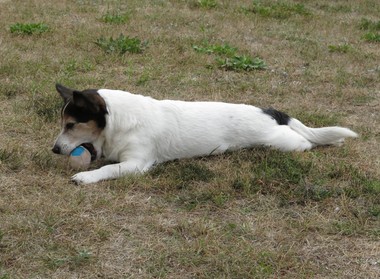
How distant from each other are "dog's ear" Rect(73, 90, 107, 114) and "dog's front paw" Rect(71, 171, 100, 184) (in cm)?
55

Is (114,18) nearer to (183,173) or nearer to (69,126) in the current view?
(69,126)

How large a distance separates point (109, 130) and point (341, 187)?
6.65ft

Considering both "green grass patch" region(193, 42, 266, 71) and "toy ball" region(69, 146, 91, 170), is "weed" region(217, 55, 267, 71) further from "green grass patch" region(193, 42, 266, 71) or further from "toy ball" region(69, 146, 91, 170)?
"toy ball" region(69, 146, 91, 170)

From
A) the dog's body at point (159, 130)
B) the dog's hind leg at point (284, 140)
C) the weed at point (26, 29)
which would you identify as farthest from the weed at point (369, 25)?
the dog's hind leg at point (284, 140)

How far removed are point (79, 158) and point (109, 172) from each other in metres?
0.32

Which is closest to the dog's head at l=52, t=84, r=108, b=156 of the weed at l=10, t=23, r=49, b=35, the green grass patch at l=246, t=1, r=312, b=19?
the weed at l=10, t=23, r=49, b=35

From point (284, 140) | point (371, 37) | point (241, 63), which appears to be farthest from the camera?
point (371, 37)

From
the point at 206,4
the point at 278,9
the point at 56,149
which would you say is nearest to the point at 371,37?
the point at 278,9

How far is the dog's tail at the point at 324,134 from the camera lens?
597cm

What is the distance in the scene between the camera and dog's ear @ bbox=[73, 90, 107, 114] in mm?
5066

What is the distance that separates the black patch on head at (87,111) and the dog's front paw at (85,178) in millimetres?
471

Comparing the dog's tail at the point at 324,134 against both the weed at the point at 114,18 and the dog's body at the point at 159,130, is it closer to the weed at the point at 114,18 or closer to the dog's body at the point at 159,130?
the dog's body at the point at 159,130

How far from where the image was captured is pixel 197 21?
37.7 ft

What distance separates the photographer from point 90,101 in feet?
16.9
